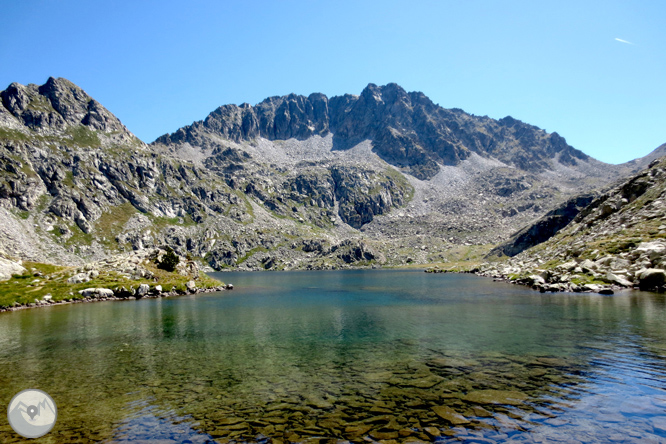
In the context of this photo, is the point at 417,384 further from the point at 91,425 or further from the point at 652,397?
the point at 91,425

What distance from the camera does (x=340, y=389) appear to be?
1902 centimetres

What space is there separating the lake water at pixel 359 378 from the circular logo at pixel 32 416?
535mm

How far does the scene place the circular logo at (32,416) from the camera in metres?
15.4

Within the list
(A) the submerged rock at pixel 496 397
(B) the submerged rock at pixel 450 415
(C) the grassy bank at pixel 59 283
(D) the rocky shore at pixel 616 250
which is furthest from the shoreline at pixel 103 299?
(D) the rocky shore at pixel 616 250

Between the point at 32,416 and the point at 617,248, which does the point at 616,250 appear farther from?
the point at 32,416

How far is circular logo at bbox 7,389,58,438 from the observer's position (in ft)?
50.6

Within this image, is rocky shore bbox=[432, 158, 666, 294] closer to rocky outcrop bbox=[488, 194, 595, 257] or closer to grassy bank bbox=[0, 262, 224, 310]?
rocky outcrop bbox=[488, 194, 595, 257]

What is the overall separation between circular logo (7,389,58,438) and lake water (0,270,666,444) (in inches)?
21.0

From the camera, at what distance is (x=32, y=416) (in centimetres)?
1614

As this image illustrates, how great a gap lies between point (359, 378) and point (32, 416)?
16.9m

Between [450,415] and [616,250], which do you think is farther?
[616,250]

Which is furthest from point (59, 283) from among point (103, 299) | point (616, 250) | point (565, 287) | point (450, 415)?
point (616, 250)

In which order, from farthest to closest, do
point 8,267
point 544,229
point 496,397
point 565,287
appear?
point 544,229
point 8,267
point 565,287
point 496,397

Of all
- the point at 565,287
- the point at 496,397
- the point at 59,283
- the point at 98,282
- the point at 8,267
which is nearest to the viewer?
the point at 496,397
